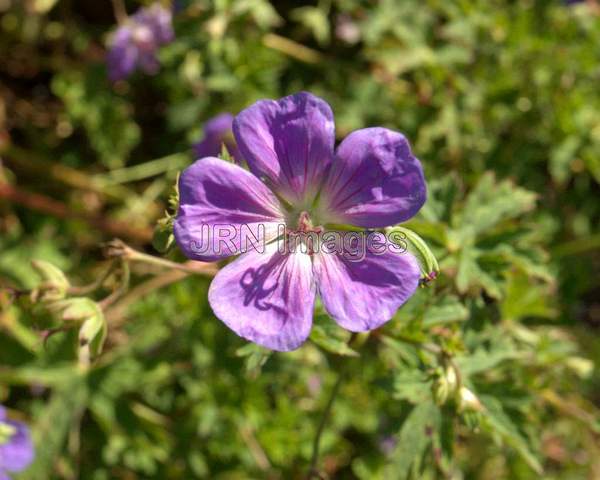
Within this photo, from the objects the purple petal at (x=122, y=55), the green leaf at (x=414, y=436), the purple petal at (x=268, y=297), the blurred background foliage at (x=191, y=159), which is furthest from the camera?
the purple petal at (x=122, y=55)

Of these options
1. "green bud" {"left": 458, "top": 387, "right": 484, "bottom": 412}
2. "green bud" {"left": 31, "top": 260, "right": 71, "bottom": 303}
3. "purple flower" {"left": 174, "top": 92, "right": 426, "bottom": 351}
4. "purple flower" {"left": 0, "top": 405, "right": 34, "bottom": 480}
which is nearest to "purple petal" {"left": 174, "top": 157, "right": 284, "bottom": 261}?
"purple flower" {"left": 174, "top": 92, "right": 426, "bottom": 351}

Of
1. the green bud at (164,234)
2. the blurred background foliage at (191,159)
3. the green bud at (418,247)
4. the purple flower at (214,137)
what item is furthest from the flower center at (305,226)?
the purple flower at (214,137)

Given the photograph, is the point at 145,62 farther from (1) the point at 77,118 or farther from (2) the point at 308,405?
(2) the point at 308,405

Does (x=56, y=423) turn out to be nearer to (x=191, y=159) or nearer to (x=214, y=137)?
(x=191, y=159)

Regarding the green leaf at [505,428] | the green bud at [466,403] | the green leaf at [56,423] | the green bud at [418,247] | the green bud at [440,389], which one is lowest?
the green leaf at [56,423]

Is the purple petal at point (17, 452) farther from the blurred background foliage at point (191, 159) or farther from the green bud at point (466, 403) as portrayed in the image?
the green bud at point (466, 403)

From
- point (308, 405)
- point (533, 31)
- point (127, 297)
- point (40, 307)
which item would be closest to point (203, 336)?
point (127, 297)
